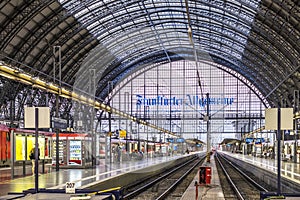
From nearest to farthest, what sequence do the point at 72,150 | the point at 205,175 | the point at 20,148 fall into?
1. the point at 205,175
2. the point at 20,148
3. the point at 72,150

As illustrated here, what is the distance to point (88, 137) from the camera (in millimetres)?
36344

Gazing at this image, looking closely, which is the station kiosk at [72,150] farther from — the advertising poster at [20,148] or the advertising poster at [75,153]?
the advertising poster at [20,148]

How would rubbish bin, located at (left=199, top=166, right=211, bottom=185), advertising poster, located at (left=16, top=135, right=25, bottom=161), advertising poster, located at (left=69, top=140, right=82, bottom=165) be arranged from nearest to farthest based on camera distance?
rubbish bin, located at (left=199, top=166, right=211, bottom=185)
advertising poster, located at (left=16, top=135, right=25, bottom=161)
advertising poster, located at (left=69, top=140, right=82, bottom=165)

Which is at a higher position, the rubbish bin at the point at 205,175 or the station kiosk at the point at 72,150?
the station kiosk at the point at 72,150

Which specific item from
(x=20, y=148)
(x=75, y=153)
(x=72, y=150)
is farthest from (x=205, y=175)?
(x=20, y=148)

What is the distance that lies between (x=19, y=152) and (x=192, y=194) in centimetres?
1246

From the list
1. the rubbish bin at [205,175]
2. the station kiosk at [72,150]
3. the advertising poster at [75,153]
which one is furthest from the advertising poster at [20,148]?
the rubbish bin at [205,175]

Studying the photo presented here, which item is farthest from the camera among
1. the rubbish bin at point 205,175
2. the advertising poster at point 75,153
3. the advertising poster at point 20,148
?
the advertising poster at point 75,153

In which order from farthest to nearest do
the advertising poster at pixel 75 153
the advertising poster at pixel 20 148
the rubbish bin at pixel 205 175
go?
the advertising poster at pixel 75 153, the advertising poster at pixel 20 148, the rubbish bin at pixel 205 175

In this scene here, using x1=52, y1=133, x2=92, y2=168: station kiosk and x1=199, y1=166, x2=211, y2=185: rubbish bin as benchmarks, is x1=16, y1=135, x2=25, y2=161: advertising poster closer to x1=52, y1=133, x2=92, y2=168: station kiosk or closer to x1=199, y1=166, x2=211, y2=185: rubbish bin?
x1=52, y1=133, x2=92, y2=168: station kiosk

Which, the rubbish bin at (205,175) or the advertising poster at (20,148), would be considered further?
the advertising poster at (20,148)

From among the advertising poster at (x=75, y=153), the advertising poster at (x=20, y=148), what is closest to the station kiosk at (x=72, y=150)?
the advertising poster at (x=75, y=153)

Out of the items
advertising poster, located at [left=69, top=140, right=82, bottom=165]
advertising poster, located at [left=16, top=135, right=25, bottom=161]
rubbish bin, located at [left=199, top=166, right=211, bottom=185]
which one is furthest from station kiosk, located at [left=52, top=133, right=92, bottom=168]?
rubbish bin, located at [left=199, top=166, right=211, bottom=185]

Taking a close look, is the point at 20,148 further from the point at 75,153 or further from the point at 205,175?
the point at 205,175
